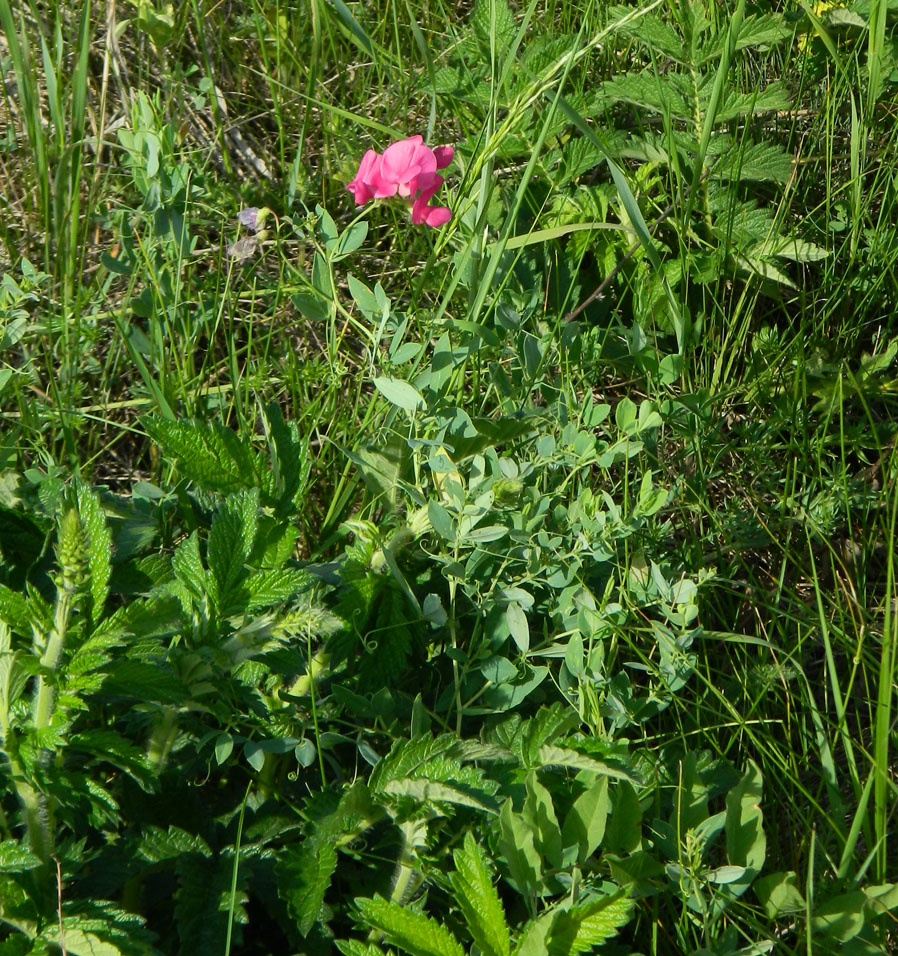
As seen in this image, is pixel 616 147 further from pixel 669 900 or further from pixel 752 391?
pixel 669 900

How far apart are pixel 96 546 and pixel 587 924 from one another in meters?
0.74

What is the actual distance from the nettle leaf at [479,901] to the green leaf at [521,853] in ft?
0.12

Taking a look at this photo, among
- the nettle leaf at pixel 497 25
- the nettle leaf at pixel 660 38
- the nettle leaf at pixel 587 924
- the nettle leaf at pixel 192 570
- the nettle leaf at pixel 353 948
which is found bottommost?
the nettle leaf at pixel 353 948

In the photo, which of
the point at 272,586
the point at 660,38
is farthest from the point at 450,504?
the point at 660,38

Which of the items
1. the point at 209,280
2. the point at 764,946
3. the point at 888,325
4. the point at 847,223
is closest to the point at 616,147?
the point at 847,223

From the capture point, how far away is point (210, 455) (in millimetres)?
1513

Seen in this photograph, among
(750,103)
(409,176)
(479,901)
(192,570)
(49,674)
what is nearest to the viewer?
(49,674)

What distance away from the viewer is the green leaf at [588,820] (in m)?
1.34

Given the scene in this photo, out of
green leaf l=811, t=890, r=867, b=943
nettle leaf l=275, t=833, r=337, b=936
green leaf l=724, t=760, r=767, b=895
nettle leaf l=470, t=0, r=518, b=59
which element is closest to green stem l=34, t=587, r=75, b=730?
nettle leaf l=275, t=833, r=337, b=936

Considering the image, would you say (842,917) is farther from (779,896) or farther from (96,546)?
(96,546)

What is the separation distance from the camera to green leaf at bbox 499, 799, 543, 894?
130 cm

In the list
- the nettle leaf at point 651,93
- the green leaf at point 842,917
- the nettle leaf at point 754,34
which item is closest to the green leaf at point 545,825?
the green leaf at point 842,917

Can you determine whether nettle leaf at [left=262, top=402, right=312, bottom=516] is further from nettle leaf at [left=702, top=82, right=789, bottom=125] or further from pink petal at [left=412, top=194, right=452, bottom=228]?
nettle leaf at [left=702, top=82, right=789, bottom=125]

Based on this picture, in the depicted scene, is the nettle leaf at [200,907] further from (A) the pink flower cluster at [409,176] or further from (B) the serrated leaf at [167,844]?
(A) the pink flower cluster at [409,176]
